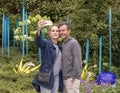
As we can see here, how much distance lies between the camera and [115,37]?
10148 millimetres

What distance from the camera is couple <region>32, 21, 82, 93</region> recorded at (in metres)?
5.37

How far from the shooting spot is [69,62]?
5457 millimetres

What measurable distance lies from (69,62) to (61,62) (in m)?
0.11

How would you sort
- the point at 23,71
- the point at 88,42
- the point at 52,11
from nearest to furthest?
the point at 23,71 < the point at 88,42 < the point at 52,11

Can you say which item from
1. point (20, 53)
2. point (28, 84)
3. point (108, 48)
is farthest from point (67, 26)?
point (20, 53)

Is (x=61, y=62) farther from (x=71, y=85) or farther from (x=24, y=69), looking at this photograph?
(x=24, y=69)

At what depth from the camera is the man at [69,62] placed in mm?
5422

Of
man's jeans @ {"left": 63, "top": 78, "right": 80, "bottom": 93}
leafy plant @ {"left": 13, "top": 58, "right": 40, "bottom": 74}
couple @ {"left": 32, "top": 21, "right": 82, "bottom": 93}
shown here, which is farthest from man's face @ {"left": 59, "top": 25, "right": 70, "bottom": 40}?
leafy plant @ {"left": 13, "top": 58, "right": 40, "bottom": 74}

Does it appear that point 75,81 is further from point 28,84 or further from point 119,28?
point 119,28

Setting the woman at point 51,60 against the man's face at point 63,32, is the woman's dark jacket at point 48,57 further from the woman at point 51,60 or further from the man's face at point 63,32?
the man's face at point 63,32

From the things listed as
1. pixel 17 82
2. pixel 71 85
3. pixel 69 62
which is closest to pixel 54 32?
pixel 69 62

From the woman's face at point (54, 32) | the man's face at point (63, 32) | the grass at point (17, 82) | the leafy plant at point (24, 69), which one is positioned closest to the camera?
the woman's face at point (54, 32)

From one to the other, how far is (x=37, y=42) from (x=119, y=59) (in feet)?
17.8

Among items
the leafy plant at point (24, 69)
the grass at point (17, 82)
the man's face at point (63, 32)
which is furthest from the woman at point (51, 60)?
the leafy plant at point (24, 69)
